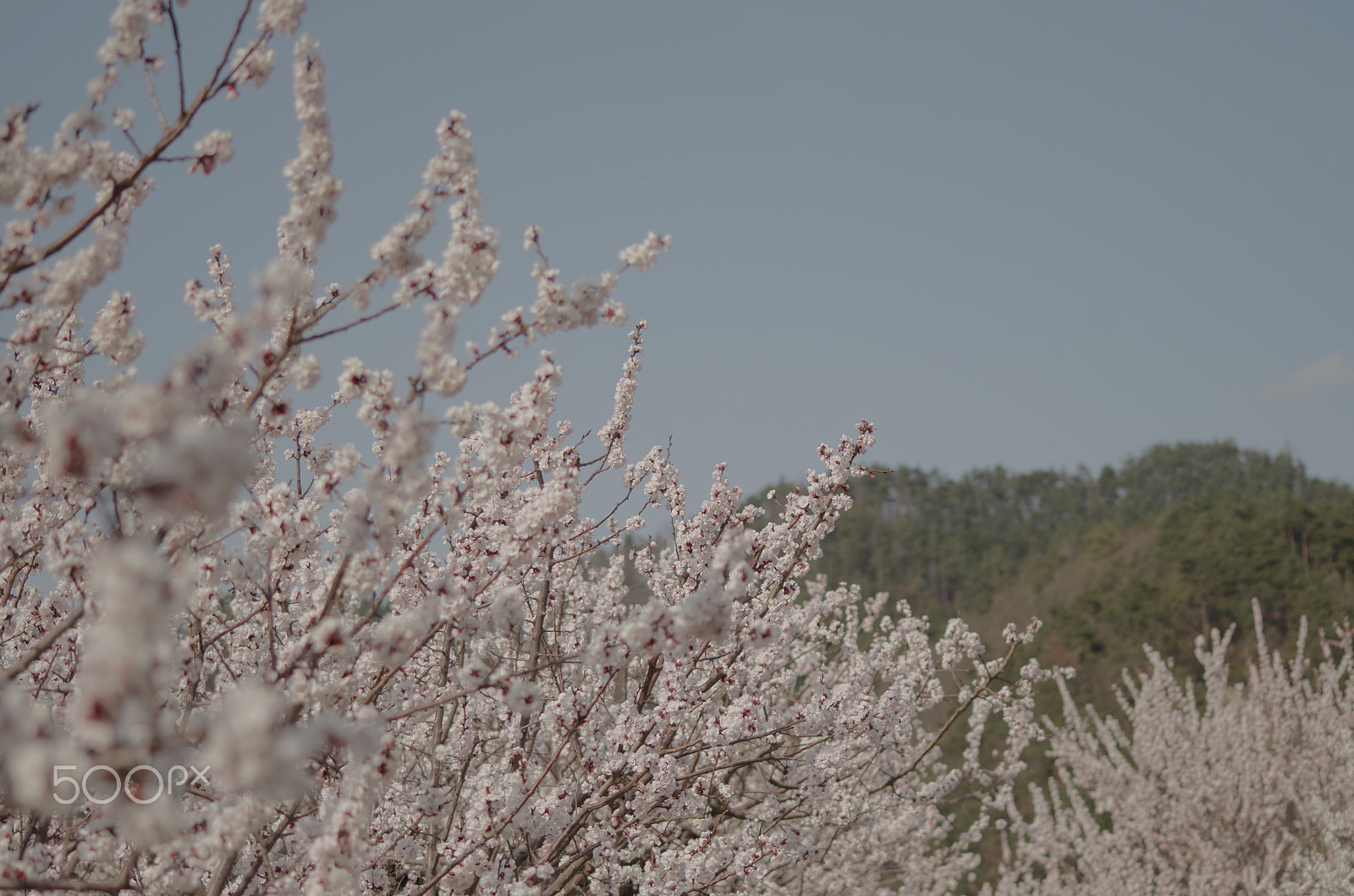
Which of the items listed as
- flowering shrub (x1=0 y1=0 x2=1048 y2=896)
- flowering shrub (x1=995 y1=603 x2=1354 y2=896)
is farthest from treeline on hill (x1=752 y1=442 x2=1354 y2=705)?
flowering shrub (x1=0 y1=0 x2=1048 y2=896)

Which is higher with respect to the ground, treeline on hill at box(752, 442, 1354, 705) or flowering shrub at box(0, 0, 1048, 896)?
treeline on hill at box(752, 442, 1354, 705)

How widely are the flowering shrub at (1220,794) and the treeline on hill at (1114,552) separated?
2.17 metres

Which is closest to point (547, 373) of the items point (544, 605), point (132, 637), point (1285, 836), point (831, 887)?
point (132, 637)

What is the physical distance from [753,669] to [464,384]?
2.50m

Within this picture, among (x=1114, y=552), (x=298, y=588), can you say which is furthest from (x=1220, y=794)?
(x=1114, y=552)

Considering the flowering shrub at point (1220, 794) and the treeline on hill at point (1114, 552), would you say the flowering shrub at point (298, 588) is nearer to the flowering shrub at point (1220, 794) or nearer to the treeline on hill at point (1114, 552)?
the treeline on hill at point (1114, 552)

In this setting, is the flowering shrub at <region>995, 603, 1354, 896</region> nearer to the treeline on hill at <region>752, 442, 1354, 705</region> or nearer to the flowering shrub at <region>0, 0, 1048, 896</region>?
the treeline on hill at <region>752, 442, 1354, 705</region>

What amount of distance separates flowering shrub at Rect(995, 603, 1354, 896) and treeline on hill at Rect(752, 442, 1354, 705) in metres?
2.17

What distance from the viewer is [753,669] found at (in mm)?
4203

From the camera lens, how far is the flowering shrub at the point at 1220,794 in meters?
10.0

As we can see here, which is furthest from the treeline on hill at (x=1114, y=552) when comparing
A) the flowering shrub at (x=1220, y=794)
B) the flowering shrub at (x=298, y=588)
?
the flowering shrub at (x=298, y=588)

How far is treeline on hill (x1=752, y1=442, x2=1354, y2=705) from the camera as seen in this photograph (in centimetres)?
2338

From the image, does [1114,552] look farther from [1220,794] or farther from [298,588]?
[298,588]

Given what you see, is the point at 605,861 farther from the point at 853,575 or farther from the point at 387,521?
the point at 853,575
